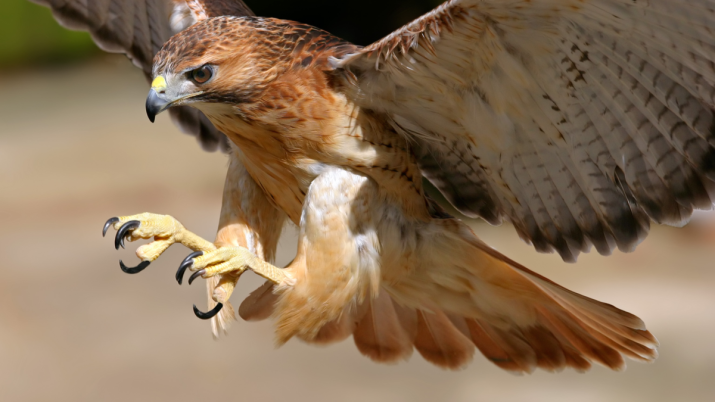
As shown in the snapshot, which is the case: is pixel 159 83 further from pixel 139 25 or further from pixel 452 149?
pixel 139 25

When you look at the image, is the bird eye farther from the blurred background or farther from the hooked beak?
the blurred background

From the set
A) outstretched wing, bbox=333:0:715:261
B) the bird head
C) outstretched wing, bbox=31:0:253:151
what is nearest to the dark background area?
outstretched wing, bbox=31:0:253:151

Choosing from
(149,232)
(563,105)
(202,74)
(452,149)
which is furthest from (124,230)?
(563,105)

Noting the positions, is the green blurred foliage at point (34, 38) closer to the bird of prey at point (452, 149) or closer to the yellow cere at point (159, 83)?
the bird of prey at point (452, 149)

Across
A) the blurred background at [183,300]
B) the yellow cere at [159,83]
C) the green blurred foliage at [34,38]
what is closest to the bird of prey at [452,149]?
the yellow cere at [159,83]

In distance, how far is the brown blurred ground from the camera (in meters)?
6.06

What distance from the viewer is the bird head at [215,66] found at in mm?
2525

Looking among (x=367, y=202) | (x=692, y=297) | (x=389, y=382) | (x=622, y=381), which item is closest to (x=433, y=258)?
(x=367, y=202)

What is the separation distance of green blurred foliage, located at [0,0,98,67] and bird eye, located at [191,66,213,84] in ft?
27.4

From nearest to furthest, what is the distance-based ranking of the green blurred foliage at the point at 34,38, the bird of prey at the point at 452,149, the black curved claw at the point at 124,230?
the bird of prey at the point at 452,149, the black curved claw at the point at 124,230, the green blurred foliage at the point at 34,38

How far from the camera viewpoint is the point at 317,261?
281 centimetres

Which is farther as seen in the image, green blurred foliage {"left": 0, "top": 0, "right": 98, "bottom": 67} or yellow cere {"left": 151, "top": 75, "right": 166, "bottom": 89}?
green blurred foliage {"left": 0, "top": 0, "right": 98, "bottom": 67}

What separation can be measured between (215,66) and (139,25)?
3.96ft

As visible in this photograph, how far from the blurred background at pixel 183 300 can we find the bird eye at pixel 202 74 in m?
2.28
